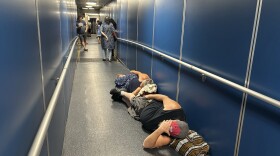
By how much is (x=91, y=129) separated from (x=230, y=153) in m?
1.67

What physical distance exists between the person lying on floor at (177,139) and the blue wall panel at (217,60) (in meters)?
0.10

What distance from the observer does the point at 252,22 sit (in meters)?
1.69

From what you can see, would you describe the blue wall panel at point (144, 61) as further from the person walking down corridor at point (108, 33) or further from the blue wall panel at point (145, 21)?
the person walking down corridor at point (108, 33)

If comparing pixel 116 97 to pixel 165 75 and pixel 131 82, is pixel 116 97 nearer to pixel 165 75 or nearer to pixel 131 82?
pixel 131 82

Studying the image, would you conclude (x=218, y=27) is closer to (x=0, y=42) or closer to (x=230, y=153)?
(x=230, y=153)

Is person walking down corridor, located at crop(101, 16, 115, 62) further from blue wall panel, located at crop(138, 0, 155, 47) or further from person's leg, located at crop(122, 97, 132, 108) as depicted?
person's leg, located at crop(122, 97, 132, 108)

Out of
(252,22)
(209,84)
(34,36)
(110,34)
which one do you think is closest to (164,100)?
(209,84)

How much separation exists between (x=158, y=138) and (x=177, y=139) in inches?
7.9

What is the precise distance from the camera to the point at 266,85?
1.57 meters

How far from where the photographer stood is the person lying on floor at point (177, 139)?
2.36 metres

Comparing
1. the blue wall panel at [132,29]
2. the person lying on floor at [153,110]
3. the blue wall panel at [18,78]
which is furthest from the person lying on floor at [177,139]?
the blue wall panel at [132,29]

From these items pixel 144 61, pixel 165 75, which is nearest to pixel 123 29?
pixel 144 61

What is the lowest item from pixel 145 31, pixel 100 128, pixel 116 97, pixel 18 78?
pixel 100 128

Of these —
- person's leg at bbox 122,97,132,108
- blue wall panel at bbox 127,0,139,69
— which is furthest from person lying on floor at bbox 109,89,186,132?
blue wall panel at bbox 127,0,139,69
